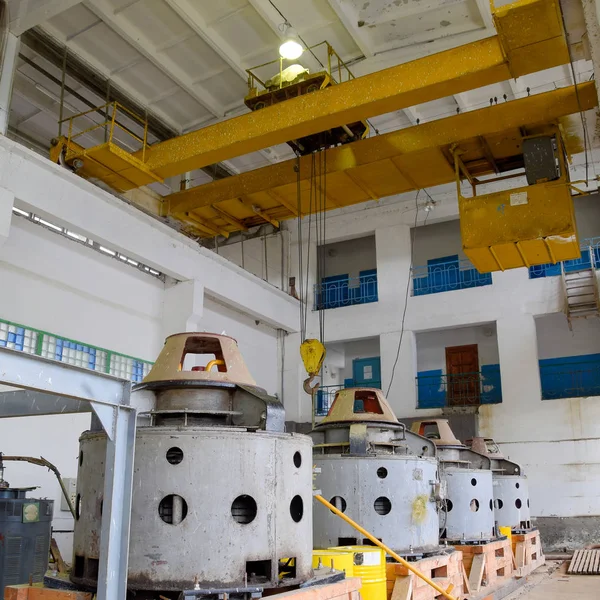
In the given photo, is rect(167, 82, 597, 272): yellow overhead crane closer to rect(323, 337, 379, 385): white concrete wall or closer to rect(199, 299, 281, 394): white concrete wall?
rect(199, 299, 281, 394): white concrete wall

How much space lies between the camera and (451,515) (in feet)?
31.2

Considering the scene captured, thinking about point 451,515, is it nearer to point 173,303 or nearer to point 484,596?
point 484,596

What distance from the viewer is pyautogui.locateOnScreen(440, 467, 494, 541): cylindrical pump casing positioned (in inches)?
373

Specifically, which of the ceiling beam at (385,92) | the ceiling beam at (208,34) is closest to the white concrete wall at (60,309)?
the ceiling beam at (385,92)

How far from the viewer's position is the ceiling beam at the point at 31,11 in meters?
11.1

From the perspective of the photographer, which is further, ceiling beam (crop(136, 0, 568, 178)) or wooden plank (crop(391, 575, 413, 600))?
ceiling beam (crop(136, 0, 568, 178))

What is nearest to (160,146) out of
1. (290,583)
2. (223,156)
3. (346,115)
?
(223,156)

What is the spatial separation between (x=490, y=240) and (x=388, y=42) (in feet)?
19.0

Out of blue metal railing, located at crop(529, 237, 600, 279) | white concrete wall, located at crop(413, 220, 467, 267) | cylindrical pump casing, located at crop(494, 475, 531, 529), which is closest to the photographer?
cylindrical pump casing, located at crop(494, 475, 531, 529)

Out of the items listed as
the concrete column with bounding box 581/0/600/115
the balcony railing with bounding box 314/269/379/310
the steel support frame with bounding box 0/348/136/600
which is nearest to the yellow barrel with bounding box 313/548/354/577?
the steel support frame with bounding box 0/348/136/600

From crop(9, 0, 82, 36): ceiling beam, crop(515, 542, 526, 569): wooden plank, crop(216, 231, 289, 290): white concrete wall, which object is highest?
crop(9, 0, 82, 36): ceiling beam

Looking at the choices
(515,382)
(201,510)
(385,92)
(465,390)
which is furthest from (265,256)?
(201,510)

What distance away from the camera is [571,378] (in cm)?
1817

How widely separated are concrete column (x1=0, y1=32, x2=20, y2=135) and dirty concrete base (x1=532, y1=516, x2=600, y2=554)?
1352cm
